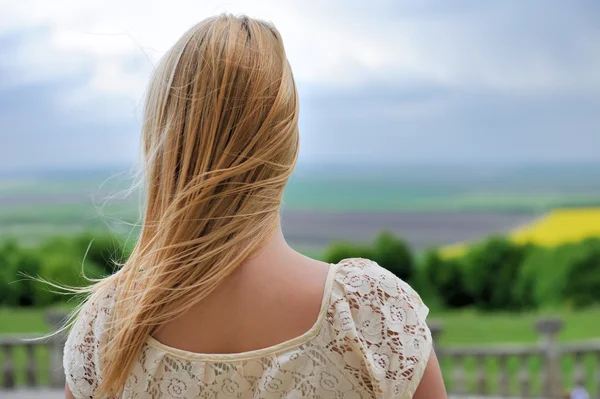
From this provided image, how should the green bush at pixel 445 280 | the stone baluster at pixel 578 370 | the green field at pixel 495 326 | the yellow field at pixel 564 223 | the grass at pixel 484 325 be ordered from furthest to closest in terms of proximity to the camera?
the yellow field at pixel 564 223 < the green field at pixel 495 326 < the green bush at pixel 445 280 < the grass at pixel 484 325 < the stone baluster at pixel 578 370

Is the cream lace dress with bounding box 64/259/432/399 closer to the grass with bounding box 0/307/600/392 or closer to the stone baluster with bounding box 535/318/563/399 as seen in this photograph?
the stone baluster with bounding box 535/318/563/399

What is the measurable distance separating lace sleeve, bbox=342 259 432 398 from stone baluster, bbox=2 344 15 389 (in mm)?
3655

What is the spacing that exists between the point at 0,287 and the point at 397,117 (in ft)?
39.5

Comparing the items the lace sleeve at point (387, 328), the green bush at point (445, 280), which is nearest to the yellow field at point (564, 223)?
the green bush at point (445, 280)

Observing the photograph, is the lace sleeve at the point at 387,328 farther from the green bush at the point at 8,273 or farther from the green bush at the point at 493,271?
the green bush at the point at 493,271

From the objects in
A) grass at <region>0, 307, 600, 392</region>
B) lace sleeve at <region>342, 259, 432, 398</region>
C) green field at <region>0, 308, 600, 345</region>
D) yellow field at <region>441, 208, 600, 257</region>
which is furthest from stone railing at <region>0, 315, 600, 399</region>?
yellow field at <region>441, 208, 600, 257</region>

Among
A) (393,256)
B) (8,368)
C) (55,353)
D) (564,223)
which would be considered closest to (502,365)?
(55,353)

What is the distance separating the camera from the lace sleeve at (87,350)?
0.75m

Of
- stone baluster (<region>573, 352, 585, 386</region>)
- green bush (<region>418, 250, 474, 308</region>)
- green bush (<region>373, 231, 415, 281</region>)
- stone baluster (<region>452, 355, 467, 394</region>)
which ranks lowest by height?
green bush (<region>418, 250, 474, 308</region>)

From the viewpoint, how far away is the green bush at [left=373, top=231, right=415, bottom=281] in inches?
253

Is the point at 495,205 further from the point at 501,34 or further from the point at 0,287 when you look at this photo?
the point at 0,287

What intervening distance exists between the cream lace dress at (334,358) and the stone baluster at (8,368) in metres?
3.52

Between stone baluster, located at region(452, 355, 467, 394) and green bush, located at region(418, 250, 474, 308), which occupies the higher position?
stone baluster, located at region(452, 355, 467, 394)

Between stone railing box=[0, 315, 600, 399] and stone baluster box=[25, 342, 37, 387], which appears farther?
stone baluster box=[25, 342, 37, 387]
